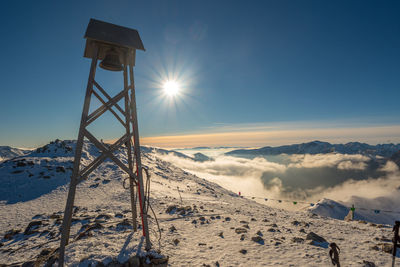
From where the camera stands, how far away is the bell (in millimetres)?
8773

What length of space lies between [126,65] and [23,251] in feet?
36.6

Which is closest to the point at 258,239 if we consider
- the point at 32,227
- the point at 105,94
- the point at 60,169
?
the point at 105,94

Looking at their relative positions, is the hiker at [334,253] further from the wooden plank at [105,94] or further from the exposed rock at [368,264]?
the wooden plank at [105,94]

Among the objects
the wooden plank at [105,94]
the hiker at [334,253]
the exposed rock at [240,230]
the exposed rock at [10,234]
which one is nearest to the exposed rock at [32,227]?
the exposed rock at [10,234]

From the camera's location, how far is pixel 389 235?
1369 cm

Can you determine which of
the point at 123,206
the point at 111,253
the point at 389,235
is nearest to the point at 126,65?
the point at 111,253

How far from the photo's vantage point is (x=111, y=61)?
8820 mm

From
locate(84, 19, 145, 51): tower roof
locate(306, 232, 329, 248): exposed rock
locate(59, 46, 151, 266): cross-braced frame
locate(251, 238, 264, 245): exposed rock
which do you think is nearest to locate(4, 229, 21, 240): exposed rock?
locate(59, 46, 151, 266): cross-braced frame

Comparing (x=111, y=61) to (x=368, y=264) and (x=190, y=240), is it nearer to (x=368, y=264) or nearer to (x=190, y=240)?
(x=190, y=240)

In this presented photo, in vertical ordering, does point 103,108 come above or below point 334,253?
above

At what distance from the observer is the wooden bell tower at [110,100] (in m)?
7.55

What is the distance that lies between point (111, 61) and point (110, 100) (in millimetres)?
1908

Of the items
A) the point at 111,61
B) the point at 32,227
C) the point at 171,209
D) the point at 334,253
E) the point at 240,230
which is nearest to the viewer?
the point at 334,253

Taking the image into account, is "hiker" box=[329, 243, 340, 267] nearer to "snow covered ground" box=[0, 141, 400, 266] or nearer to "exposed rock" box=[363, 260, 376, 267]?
"snow covered ground" box=[0, 141, 400, 266]
